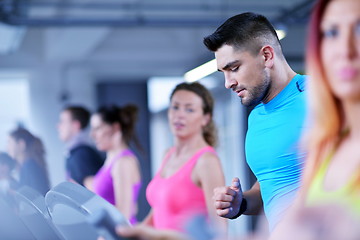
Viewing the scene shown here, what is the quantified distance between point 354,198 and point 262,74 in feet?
3.63

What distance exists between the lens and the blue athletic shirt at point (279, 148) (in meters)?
1.74

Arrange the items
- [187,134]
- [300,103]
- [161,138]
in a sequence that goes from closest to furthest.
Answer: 1. [300,103]
2. [187,134]
3. [161,138]

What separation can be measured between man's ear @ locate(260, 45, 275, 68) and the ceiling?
5.33m

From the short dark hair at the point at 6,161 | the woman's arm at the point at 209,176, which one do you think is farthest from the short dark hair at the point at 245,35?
the short dark hair at the point at 6,161

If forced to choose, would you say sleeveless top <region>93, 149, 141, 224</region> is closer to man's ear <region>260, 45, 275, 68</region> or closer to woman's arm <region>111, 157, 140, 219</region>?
woman's arm <region>111, 157, 140, 219</region>

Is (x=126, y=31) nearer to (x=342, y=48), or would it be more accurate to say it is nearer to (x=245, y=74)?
(x=245, y=74)

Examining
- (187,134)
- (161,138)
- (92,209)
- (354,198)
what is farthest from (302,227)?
(161,138)

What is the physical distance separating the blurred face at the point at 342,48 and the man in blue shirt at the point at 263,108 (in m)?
0.86

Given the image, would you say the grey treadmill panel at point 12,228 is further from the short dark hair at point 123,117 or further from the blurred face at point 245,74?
the short dark hair at point 123,117

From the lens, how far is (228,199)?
66.9 inches

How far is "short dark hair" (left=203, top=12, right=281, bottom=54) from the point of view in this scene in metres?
1.89

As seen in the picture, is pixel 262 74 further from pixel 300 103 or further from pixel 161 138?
pixel 161 138

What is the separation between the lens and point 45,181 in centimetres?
438

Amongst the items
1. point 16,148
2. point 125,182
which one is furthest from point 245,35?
point 16,148
